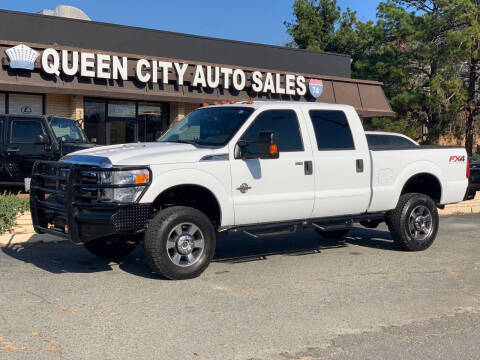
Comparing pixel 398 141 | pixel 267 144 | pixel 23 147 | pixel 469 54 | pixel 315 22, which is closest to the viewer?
pixel 267 144

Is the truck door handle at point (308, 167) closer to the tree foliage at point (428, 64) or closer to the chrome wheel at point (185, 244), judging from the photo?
the chrome wheel at point (185, 244)

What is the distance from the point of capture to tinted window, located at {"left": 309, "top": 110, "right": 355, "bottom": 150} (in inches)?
322

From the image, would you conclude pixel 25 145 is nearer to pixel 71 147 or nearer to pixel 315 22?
pixel 71 147

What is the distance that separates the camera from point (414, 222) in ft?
29.9

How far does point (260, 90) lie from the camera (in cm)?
2395

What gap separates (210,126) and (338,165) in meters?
1.80

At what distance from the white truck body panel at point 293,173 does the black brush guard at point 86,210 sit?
0.70ft

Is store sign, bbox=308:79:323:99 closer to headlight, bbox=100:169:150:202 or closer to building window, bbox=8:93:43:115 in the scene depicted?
building window, bbox=8:93:43:115

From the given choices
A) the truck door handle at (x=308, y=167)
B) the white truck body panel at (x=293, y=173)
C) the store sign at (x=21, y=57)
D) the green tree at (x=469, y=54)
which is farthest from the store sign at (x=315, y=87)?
the truck door handle at (x=308, y=167)

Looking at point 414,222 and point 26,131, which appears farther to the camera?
point 26,131

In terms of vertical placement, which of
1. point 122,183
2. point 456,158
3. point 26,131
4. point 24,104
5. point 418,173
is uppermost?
point 24,104

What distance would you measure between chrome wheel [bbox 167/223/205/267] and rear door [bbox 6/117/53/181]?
6844 millimetres

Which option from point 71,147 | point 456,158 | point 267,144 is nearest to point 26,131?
point 71,147

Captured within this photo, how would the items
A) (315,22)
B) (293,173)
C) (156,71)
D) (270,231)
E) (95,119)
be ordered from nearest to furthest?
1. (270,231)
2. (293,173)
3. (156,71)
4. (95,119)
5. (315,22)
